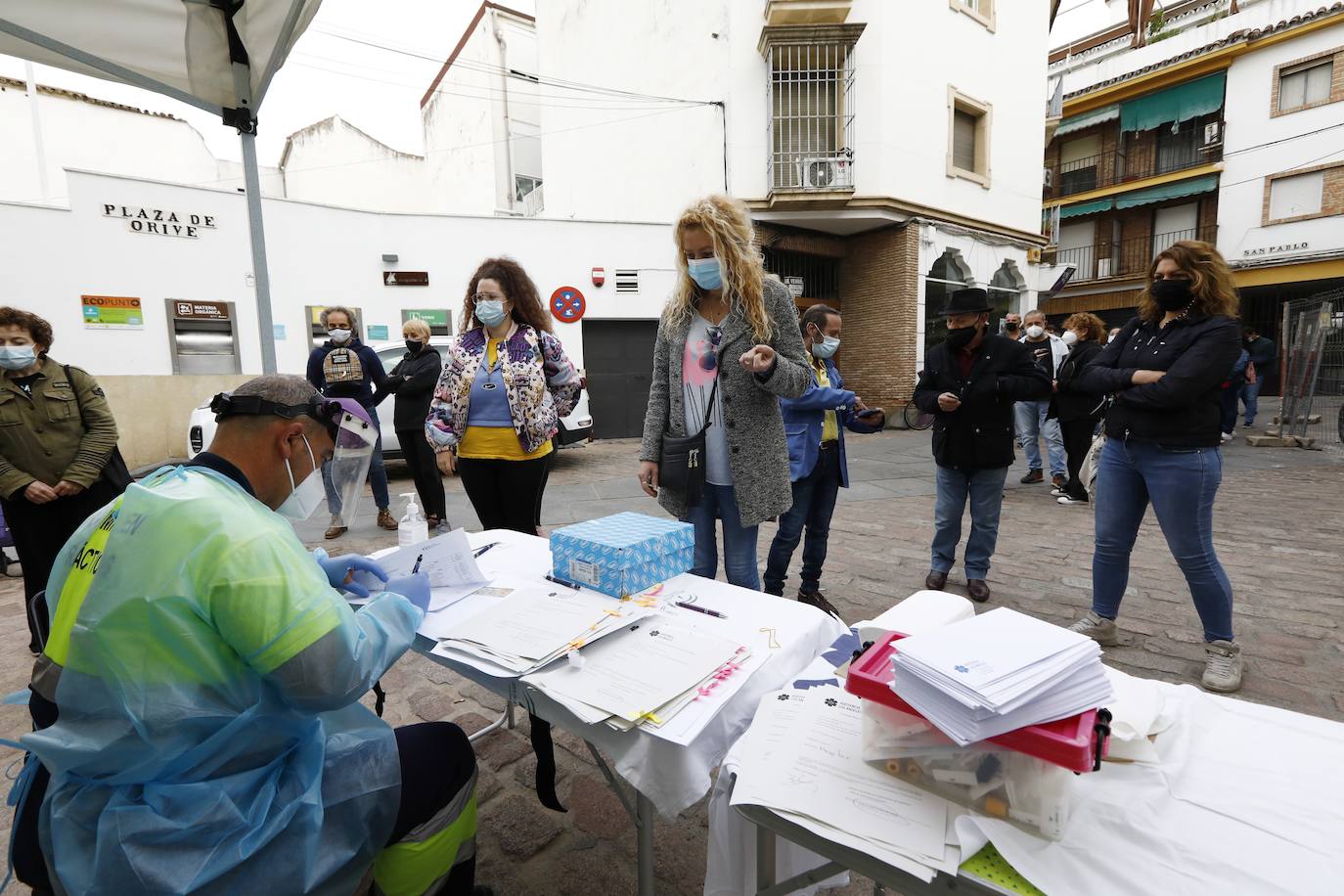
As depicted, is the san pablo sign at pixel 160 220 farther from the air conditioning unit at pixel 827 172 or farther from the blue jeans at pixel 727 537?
the air conditioning unit at pixel 827 172

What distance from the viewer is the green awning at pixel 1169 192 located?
782 inches

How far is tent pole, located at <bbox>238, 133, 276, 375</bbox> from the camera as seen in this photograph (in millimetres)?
3111

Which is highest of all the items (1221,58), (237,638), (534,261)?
(1221,58)

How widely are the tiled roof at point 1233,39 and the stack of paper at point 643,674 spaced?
25.6 m

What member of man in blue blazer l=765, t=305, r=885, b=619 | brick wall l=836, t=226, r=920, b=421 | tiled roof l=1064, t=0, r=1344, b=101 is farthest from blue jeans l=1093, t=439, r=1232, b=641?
tiled roof l=1064, t=0, r=1344, b=101

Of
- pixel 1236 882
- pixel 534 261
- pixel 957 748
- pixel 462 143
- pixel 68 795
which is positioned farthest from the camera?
pixel 462 143

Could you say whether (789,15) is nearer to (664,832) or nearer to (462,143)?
(462,143)

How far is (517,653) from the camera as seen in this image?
4.80ft

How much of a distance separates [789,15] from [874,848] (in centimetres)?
1453

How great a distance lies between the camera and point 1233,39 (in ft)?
60.6

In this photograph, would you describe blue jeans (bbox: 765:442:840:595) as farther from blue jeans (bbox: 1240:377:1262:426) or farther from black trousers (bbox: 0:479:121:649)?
blue jeans (bbox: 1240:377:1262:426)

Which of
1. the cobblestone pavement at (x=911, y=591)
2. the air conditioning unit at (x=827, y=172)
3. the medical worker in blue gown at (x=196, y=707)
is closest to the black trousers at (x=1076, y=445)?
the cobblestone pavement at (x=911, y=591)

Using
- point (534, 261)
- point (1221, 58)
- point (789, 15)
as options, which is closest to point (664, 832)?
point (534, 261)

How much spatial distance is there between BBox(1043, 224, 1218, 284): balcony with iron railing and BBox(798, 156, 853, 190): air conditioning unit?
1211 cm
